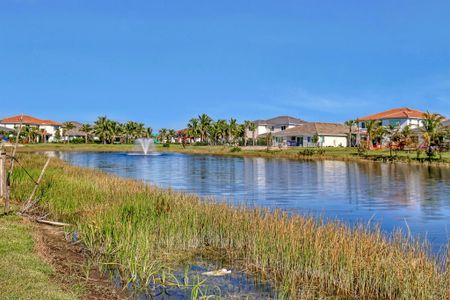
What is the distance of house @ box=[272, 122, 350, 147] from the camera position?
94.7 metres

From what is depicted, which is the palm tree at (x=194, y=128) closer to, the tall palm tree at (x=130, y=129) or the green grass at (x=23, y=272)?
the tall palm tree at (x=130, y=129)

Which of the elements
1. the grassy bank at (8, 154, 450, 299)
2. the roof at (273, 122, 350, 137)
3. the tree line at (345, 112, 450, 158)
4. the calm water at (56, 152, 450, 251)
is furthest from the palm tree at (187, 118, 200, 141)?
the grassy bank at (8, 154, 450, 299)

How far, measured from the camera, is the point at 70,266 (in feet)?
32.6

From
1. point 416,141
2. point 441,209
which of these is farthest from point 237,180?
point 416,141

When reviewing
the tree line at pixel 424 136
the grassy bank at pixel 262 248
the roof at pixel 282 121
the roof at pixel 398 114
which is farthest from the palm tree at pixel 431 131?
the roof at pixel 282 121

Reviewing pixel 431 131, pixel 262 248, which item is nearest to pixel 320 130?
pixel 431 131

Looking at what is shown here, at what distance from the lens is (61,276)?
898cm

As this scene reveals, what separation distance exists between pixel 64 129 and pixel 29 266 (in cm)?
13676

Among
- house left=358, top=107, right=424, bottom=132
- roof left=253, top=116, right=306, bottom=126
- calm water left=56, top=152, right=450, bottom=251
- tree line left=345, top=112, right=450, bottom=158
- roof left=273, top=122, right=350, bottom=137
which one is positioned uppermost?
roof left=253, top=116, right=306, bottom=126

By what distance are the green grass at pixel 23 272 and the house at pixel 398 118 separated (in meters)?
85.1

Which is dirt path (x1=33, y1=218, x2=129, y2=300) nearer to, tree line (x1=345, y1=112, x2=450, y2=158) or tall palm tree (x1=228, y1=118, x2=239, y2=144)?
tree line (x1=345, y1=112, x2=450, y2=158)

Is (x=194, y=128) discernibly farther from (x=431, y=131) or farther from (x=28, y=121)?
(x=431, y=131)

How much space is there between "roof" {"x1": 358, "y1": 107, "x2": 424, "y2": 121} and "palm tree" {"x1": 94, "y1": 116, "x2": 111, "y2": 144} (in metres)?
71.1

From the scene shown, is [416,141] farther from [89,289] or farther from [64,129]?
[64,129]
